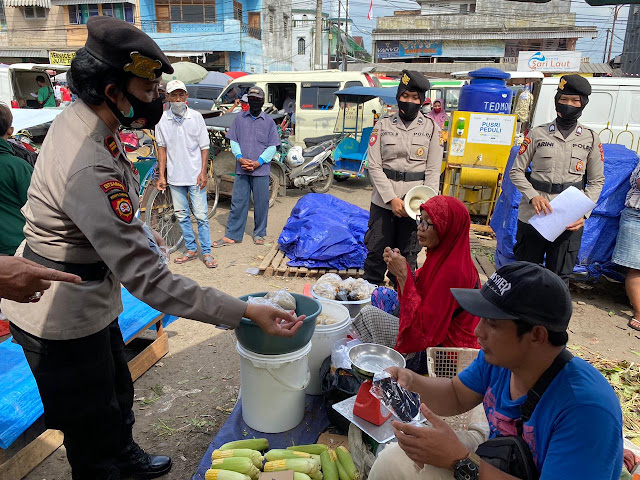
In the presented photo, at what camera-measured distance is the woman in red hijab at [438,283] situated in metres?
2.72

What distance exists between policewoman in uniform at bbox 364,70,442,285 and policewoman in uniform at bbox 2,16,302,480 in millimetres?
2531

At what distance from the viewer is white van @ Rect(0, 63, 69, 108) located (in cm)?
1293

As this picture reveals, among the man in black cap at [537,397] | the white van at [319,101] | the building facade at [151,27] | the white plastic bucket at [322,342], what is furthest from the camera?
the building facade at [151,27]

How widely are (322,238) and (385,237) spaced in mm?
1572

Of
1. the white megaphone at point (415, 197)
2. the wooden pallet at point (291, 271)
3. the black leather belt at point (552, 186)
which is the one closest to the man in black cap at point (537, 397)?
the white megaphone at point (415, 197)

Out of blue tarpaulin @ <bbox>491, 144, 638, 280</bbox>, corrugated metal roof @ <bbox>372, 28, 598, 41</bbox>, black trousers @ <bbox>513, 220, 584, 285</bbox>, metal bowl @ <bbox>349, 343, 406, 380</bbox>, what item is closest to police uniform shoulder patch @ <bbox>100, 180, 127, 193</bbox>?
metal bowl @ <bbox>349, 343, 406, 380</bbox>

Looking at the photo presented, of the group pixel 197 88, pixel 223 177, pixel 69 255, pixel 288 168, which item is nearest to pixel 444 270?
pixel 69 255

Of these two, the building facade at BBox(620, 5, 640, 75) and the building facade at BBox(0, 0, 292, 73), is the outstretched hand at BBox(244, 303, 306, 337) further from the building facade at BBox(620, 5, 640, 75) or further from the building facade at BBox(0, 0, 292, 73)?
the building facade at BBox(0, 0, 292, 73)

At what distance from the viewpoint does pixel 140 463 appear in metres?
2.69

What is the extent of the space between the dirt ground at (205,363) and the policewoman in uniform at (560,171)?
103 cm

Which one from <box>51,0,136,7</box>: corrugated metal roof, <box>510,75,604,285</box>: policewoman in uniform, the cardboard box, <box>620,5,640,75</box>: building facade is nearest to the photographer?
the cardboard box

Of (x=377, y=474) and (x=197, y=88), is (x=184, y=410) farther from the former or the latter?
(x=197, y=88)

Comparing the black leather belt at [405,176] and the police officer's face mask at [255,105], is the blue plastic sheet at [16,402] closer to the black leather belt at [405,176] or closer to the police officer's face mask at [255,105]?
the black leather belt at [405,176]

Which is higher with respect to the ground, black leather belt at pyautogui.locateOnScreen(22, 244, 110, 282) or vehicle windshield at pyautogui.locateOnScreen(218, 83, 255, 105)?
vehicle windshield at pyautogui.locateOnScreen(218, 83, 255, 105)
